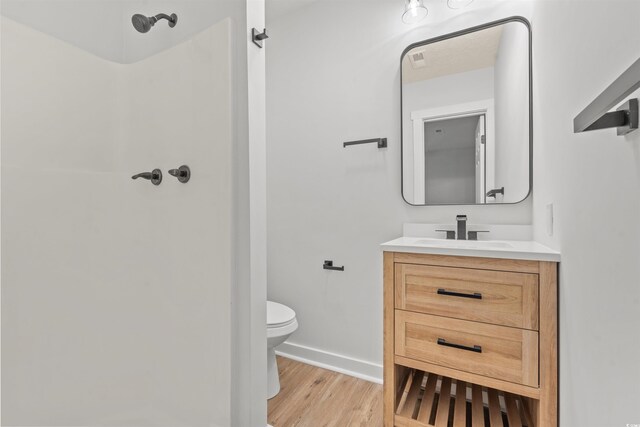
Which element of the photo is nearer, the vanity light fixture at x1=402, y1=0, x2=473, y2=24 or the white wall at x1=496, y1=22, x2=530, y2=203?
the white wall at x1=496, y1=22, x2=530, y2=203

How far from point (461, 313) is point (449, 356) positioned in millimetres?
186

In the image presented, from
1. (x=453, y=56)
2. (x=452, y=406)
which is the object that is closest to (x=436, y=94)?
(x=453, y=56)

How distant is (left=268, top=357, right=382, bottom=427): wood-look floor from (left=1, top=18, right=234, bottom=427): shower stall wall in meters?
0.55

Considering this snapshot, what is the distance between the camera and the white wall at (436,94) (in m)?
1.63

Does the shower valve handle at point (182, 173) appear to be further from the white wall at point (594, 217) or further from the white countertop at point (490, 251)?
the white wall at point (594, 217)

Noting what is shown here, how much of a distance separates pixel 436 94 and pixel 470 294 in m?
1.14

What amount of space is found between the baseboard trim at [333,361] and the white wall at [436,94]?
1071 millimetres

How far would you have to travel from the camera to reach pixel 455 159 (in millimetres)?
1700

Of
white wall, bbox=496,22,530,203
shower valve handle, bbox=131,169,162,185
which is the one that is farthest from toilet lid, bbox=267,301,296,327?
white wall, bbox=496,22,530,203

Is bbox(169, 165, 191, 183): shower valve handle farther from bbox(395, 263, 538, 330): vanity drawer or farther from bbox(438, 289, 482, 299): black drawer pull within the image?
bbox(438, 289, 482, 299): black drawer pull

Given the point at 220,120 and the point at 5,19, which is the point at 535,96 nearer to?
the point at 220,120

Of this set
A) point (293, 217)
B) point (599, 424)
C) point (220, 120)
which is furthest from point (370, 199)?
point (599, 424)

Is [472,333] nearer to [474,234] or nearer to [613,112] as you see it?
[474,234]

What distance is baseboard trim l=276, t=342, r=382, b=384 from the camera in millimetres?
1873
